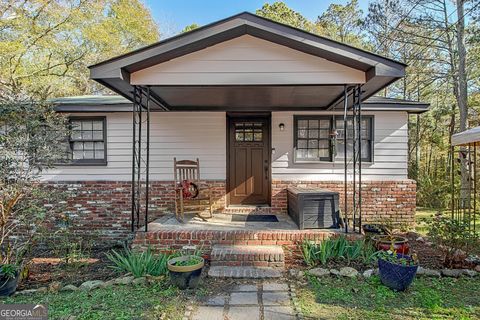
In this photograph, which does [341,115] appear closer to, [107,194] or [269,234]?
[269,234]

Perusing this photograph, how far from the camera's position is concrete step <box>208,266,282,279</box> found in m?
3.85

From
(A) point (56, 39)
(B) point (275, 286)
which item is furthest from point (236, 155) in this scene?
(A) point (56, 39)

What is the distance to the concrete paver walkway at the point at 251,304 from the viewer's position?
2867 mm

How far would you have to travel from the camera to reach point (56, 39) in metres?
11.4

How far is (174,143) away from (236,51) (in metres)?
3.02

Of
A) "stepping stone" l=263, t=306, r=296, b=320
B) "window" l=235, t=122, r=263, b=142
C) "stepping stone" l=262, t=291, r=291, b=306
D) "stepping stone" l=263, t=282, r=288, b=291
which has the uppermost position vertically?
"window" l=235, t=122, r=263, b=142

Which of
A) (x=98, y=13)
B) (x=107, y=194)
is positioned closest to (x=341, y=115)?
(x=107, y=194)

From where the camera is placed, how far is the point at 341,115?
6.70 metres

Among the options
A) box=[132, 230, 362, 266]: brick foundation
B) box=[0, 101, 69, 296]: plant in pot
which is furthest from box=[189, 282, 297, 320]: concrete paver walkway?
box=[0, 101, 69, 296]: plant in pot

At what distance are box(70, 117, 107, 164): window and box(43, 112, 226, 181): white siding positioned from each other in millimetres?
169

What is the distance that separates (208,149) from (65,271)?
3622mm

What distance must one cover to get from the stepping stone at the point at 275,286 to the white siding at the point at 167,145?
3.34 metres

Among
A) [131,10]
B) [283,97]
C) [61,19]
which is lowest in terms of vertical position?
[283,97]

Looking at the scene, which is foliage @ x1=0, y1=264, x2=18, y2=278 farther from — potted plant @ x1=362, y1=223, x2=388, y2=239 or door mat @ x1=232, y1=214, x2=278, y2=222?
potted plant @ x1=362, y1=223, x2=388, y2=239
